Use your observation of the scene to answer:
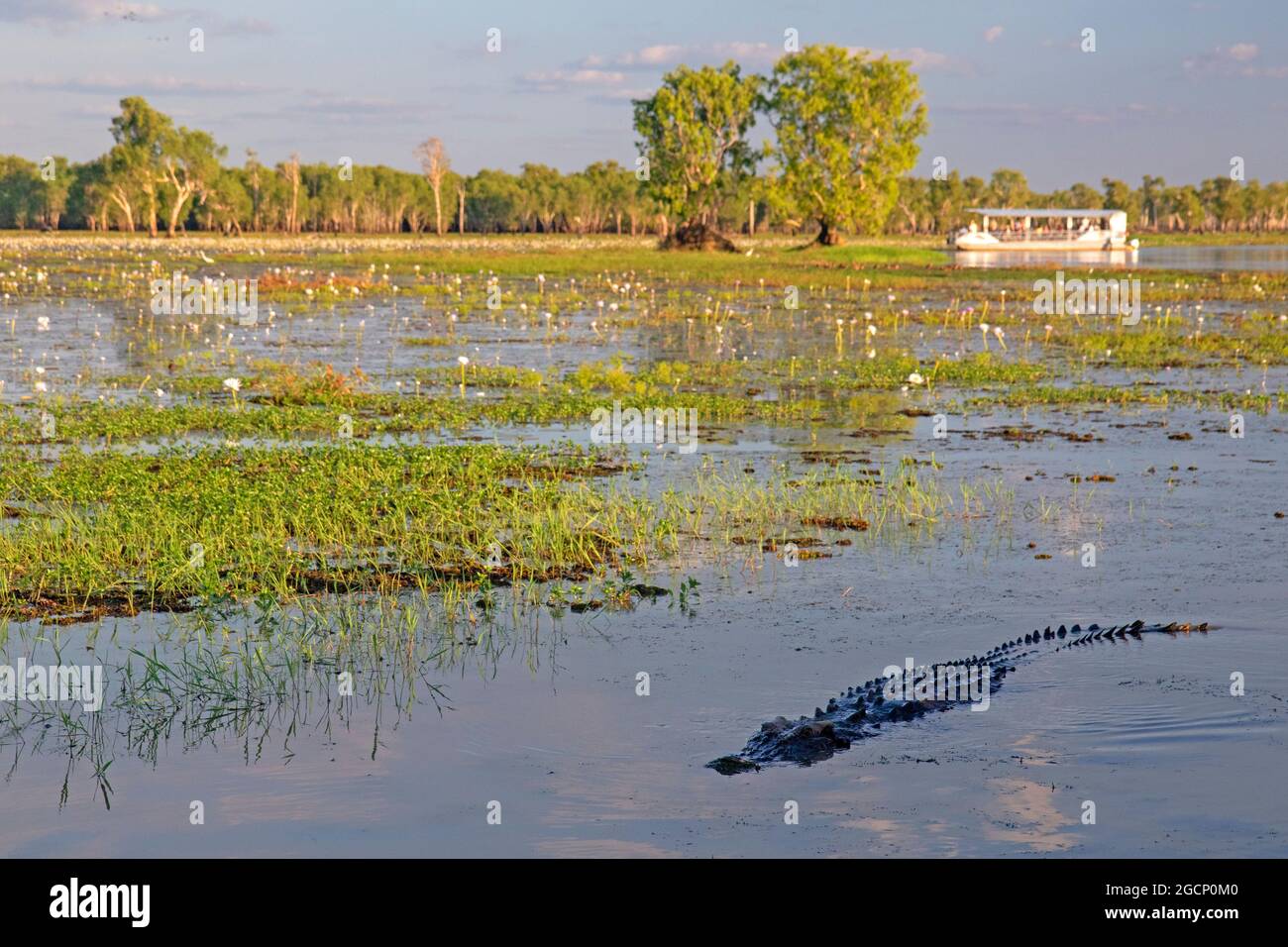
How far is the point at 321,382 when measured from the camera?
17172 millimetres

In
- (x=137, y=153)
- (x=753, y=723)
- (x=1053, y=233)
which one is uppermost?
(x=137, y=153)

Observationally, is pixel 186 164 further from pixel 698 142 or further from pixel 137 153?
pixel 698 142

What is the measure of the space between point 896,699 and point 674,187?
67.9 metres

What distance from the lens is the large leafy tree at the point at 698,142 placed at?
2857 inches

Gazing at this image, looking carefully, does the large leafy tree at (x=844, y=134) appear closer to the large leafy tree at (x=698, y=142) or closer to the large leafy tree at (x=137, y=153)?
the large leafy tree at (x=698, y=142)

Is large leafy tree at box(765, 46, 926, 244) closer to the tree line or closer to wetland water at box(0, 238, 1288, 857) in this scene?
the tree line

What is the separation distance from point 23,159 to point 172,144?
40.3 m

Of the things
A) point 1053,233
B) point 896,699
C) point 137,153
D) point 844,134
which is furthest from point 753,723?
point 137,153

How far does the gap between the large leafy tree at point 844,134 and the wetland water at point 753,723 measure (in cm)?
5925

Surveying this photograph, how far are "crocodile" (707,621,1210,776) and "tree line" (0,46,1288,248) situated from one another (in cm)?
2562

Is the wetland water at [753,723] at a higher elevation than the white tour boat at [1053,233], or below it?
below

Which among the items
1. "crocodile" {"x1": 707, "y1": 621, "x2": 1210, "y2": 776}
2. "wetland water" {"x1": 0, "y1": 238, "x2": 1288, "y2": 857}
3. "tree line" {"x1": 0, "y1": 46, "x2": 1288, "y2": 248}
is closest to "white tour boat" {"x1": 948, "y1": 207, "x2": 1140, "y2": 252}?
"tree line" {"x1": 0, "y1": 46, "x2": 1288, "y2": 248}

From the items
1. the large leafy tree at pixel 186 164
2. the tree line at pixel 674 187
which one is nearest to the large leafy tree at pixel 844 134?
the tree line at pixel 674 187

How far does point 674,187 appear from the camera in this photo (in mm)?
72938
